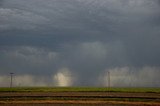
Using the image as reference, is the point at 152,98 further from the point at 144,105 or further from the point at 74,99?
the point at 74,99

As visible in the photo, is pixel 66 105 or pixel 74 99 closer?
pixel 66 105

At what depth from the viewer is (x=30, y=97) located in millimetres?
50812

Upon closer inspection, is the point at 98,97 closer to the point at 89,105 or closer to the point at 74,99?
the point at 74,99

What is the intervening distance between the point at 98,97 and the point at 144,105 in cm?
1103

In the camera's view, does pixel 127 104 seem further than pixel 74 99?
No

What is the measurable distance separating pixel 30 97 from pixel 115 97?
46.3ft

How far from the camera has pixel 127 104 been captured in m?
42.2

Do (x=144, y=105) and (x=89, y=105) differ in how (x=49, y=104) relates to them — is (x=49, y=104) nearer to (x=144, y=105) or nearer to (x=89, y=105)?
(x=89, y=105)

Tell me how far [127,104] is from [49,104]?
1077 cm

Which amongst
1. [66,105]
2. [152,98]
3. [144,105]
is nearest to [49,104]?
[66,105]

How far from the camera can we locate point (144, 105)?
40.5 meters

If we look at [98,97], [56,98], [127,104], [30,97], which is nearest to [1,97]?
[30,97]

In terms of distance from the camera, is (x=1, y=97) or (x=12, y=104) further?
(x=1, y=97)

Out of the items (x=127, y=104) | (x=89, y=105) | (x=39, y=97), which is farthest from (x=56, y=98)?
(x=127, y=104)
